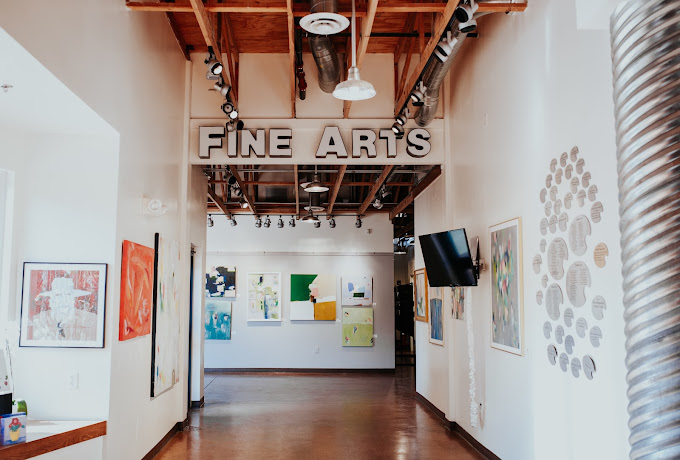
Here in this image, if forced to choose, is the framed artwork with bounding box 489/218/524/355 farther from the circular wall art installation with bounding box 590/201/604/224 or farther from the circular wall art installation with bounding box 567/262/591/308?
the circular wall art installation with bounding box 590/201/604/224

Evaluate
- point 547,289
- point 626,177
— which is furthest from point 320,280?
point 626,177

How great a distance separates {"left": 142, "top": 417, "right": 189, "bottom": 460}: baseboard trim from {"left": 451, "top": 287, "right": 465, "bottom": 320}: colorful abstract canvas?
3.65 metres

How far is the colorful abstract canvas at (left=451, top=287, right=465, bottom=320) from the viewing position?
7.05 m

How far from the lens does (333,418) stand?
823 centimetres

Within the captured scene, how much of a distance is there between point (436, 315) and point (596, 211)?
495 centimetres

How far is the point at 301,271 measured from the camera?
525 inches

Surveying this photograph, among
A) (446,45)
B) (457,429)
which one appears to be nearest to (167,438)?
(457,429)

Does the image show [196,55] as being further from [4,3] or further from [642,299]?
[642,299]

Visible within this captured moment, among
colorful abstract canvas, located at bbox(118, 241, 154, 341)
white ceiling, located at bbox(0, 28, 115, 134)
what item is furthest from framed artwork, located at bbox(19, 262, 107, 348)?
white ceiling, located at bbox(0, 28, 115, 134)

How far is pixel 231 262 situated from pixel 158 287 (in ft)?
23.7

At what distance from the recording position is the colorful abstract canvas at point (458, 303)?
7.05m

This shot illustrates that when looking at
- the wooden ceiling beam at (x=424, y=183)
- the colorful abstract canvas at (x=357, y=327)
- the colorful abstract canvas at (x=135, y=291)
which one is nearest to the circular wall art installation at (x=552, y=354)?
the colorful abstract canvas at (x=135, y=291)

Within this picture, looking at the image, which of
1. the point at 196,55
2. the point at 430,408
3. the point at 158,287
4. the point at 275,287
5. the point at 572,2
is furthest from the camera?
the point at 275,287

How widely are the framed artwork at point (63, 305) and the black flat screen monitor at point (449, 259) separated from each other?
3.40 metres
